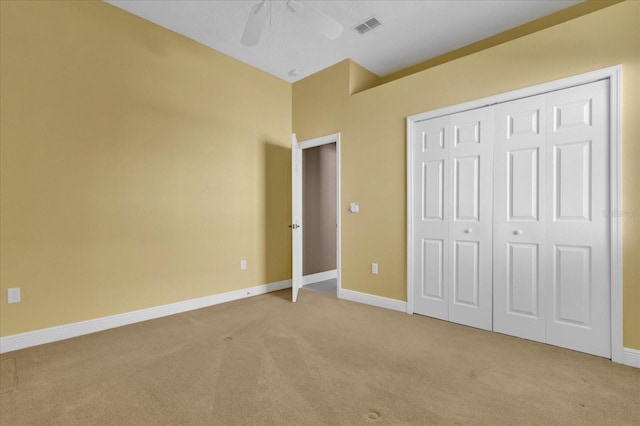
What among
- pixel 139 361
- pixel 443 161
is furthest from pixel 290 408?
pixel 443 161

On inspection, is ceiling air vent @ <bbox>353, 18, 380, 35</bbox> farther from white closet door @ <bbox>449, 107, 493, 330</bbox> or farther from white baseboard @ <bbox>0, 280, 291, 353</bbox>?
white baseboard @ <bbox>0, 280, 291, 353</bbox>

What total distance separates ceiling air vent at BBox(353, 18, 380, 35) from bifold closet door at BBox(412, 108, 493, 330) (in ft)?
3.75

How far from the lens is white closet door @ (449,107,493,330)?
2852 millimetres

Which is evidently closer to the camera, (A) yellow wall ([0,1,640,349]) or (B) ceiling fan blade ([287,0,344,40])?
(B) ceiling fan blade ([287,0,344,40])

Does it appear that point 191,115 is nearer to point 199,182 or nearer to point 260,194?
point 199,182

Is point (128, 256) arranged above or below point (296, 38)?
below

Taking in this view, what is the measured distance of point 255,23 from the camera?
2.29m

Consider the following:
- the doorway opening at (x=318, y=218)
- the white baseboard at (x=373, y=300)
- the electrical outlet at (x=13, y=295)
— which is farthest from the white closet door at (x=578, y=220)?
the electrical outlet at (x=13, y=295)

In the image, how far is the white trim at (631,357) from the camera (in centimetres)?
216

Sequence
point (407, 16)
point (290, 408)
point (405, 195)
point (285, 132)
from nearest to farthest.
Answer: point (290, 408) < point (407, 16) < point (405, 195) < point (285, 132)

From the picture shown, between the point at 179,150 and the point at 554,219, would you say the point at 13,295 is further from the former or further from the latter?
the point at 554,219

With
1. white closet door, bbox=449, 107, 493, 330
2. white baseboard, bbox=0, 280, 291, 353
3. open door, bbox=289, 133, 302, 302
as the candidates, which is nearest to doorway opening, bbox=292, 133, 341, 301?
open door, bbox=289, 133, 302, 302

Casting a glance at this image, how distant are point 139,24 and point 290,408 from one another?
3743 mm

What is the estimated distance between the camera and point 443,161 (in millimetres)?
3143
